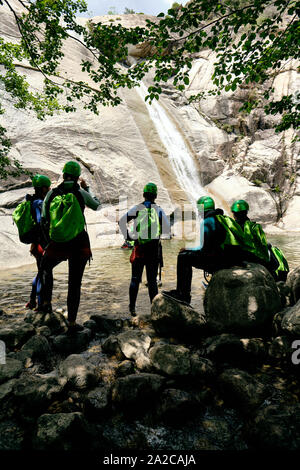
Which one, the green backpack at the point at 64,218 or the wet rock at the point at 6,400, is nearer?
the wet rock at the point at 6,400

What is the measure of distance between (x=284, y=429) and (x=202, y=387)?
0.93 meters

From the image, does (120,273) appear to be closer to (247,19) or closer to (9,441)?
(9,441)

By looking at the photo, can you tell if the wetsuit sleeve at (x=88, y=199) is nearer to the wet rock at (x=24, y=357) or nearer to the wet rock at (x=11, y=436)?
the wet rock at (x=24, y=357)

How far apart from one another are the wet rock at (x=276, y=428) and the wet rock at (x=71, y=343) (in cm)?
241

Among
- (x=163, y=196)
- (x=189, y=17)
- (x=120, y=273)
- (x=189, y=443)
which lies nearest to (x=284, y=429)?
(x=189, y=443)

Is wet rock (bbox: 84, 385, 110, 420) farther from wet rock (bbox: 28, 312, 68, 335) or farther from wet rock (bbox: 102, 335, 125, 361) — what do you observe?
wet rock (bbox: 28, 312, 68, 335)

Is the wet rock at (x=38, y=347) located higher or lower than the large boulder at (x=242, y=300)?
lower

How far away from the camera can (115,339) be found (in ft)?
12.4

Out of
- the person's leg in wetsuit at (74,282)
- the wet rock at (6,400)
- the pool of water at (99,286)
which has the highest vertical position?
the person's leg in wetsuit at (74,282)

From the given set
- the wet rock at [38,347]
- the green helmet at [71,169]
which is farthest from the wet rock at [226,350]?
the green helmet at [71,169]

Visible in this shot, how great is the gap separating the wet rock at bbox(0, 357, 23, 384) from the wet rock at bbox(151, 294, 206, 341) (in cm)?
196

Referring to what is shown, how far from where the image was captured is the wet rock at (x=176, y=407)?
8.55ft

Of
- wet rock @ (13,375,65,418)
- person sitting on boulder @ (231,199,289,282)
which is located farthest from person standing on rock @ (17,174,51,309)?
person sitting on boulder @ (231,199,289,282)

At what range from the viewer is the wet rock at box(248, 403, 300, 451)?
7.18 feet
